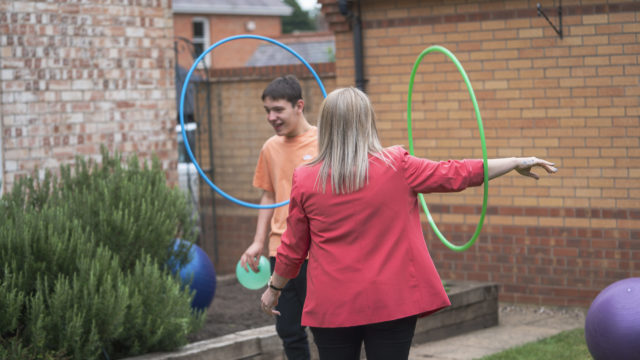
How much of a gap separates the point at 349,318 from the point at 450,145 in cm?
536

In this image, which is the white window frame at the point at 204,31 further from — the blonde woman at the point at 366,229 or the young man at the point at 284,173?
the blonde woman at the point at 366,229

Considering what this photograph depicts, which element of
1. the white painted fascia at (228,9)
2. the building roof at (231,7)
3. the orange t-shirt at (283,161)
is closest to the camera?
the orange t-shirt at (283,161)

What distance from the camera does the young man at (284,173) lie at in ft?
15.8

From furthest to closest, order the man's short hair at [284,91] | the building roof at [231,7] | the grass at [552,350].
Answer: the building roof at [231,7] < the grass at [552,350] < the man's short hair at [284,91]

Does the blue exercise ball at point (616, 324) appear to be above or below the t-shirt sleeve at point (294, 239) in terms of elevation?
below

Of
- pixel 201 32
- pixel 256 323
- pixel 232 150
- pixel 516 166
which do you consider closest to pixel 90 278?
pixel 256 323

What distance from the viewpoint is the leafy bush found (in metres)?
5.06

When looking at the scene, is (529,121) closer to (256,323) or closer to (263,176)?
(256,323)

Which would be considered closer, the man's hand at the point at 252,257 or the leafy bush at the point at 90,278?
the man's hand at the point at 252,257

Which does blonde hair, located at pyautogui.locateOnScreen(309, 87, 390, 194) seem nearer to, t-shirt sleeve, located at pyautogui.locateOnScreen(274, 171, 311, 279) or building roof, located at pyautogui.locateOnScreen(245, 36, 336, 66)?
t-shirt sleeve, located at pyautogui.locateOnScreen(274, 171, 311, 279)

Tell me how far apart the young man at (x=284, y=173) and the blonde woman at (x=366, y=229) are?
50.8 inches

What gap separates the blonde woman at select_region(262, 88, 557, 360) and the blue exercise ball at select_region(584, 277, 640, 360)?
2068 millimetres

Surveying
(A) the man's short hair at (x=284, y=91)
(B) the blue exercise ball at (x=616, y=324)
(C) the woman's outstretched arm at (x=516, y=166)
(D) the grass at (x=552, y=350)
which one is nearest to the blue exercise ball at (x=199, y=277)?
(A) the man's short hair at (x=284, y=91)

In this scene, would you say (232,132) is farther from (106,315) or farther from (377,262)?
(377,262)
